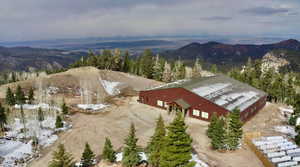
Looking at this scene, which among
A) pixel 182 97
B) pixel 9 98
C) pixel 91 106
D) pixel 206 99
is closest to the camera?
pixel 206 99

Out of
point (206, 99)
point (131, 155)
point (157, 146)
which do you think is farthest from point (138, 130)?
point (157, 146)

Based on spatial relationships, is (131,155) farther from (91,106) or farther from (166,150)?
(91,106)

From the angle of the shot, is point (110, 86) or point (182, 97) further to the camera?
point (110, 86)

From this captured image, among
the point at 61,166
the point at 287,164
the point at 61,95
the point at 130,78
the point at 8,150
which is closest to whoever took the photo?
the point at 61,166

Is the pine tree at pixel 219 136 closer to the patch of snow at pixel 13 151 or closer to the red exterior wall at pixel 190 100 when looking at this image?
the red exterior wall at pixel 190 100

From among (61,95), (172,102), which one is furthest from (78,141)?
(61,95)

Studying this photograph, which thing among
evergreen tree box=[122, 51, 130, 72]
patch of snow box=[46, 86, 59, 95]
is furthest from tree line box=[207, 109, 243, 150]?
evergreen tree box=[122, 51, 130, 72]

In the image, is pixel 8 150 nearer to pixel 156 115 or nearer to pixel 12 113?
pixel 12 113
